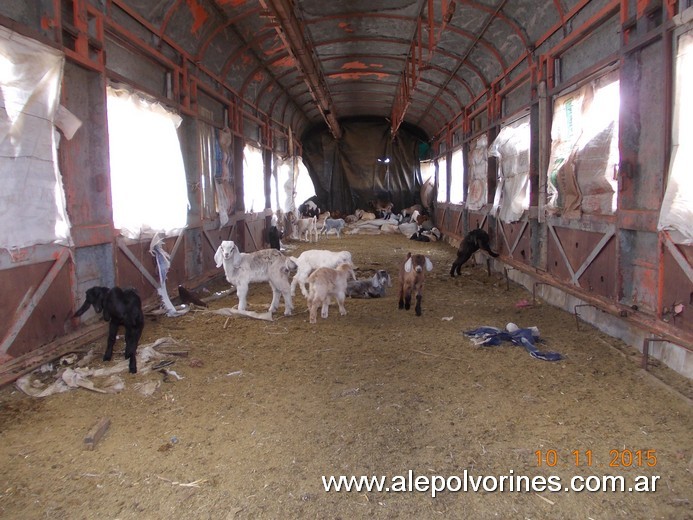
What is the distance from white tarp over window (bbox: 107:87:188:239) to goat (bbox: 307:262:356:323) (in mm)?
2357

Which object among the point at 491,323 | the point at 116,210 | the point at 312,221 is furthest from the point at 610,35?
the point at 312,221

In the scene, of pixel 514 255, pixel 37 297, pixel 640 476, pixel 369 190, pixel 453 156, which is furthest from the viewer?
pixel 369 190

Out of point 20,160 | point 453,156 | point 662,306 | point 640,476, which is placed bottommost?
point 640,476

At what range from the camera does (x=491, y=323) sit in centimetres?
607

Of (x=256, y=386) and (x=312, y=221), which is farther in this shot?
(x=312, y=221)

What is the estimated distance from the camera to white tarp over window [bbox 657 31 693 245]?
3.83m

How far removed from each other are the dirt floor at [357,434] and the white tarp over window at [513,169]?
12.4 ft

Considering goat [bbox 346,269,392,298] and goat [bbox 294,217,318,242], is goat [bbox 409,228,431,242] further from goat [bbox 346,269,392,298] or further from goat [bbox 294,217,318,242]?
goat [bbox 346,269,392,298]

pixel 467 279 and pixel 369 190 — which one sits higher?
pixel 369 190

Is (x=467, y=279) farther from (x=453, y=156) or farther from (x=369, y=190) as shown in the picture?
(x=369, y=190)

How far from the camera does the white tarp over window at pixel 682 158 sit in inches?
151

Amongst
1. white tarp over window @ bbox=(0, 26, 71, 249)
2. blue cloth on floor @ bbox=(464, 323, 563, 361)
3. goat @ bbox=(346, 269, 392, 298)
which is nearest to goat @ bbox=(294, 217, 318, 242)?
goat @ bbox=(346, 269, 392, 298)

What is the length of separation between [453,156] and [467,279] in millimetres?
7636
